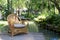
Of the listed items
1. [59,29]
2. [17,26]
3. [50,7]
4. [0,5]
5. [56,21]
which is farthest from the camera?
[0,5]

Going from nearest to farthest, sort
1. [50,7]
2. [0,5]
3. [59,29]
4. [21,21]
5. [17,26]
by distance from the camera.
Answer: [17,26] < [21,21] < [59,29] < [50,7] < [0,5]

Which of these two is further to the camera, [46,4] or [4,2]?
[4,2]

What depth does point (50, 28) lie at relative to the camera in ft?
35.8

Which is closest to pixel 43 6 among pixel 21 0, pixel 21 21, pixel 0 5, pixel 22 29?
pixel 21 0

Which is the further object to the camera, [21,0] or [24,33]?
[21,0]

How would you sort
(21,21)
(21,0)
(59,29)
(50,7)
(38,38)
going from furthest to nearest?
(21,0) → (50,7) → (59,29) → (21,21) → (38,38)

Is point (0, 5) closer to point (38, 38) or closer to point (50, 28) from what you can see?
point (50, 28)

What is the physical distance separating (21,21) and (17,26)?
1.16m

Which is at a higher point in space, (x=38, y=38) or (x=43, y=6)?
(x=43, y=6)

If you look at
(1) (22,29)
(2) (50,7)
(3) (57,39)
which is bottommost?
(3) (57,39)

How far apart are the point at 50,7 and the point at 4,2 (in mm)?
5190

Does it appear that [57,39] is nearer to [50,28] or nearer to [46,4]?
[50,28]

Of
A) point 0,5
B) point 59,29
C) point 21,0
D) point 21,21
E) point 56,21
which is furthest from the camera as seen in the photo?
point 0,5

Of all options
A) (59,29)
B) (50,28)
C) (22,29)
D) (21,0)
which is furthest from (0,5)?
(22,29)
